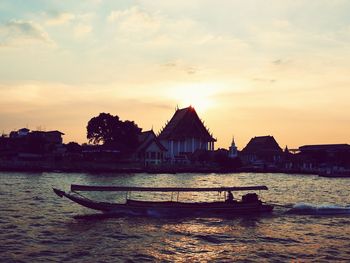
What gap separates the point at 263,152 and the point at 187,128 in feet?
83.4

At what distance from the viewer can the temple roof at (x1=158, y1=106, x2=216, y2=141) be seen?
9994cm

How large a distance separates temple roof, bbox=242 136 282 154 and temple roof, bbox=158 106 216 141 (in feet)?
62.9

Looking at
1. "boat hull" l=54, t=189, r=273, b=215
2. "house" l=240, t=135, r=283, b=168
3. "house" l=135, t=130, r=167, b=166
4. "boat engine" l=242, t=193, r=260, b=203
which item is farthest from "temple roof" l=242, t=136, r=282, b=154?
"boat hull" l=54, t=189, r=273, b=215

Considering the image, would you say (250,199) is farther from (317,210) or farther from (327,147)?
(327,147)

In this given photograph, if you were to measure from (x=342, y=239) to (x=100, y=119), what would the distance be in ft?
227

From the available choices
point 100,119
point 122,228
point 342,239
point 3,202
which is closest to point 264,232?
point 342,239

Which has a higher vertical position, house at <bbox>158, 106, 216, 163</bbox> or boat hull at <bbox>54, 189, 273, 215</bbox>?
house at <bbox>158, 106, 216, 163</bbox>

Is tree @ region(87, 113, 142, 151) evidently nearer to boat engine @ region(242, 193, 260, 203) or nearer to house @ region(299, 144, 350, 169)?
house @ region(299, 144, 350, 169)

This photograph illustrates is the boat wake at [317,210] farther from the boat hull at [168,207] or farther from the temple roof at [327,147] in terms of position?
the temple roof at [327,147]

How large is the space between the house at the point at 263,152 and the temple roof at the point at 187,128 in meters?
18.1

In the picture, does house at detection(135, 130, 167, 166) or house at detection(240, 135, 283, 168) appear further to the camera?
house at detection(240, 135, 283, 168)

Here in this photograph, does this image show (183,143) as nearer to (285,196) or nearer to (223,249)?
(285,196)

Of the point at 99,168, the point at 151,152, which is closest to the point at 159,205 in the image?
the point at 99,168

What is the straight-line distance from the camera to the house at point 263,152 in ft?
370
